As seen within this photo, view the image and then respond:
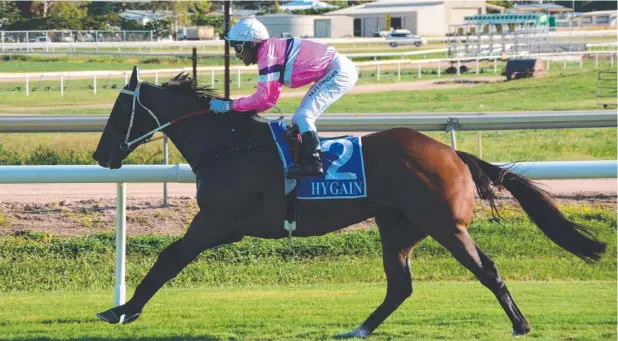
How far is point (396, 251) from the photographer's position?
20.4 ft

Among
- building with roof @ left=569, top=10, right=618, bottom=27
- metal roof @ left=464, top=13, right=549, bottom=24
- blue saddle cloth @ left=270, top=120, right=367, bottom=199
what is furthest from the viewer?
building with roof @ left=569, top=10, right=618, bottom=27

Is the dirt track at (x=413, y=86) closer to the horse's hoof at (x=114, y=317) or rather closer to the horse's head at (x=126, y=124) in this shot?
the horse's head at (x=126, y=124)

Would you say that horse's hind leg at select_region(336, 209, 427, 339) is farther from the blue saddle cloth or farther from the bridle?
the bridle

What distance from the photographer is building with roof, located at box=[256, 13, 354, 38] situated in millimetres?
28719

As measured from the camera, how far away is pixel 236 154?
5.98 meters

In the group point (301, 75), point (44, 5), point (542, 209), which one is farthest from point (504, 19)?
point (301, 75)

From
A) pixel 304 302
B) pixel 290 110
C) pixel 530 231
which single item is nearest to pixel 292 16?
pixel 290 110

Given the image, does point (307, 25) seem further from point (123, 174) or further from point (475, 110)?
point (123, 174)

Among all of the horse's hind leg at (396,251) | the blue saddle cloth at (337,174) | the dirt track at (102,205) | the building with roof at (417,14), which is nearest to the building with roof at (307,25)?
the building with roof at (417,14)

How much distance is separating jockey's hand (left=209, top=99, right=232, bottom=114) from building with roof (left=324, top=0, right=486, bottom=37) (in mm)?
40148

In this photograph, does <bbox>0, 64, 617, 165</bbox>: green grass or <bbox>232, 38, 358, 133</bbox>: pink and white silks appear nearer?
<bbox>232, 38, 358, 133</bbox>: pink and white silks

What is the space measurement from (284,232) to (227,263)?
7.92 ft

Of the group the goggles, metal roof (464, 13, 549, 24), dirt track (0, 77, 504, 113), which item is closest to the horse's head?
the goggles

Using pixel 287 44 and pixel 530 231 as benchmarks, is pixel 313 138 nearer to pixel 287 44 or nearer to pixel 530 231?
pixel 287 44
